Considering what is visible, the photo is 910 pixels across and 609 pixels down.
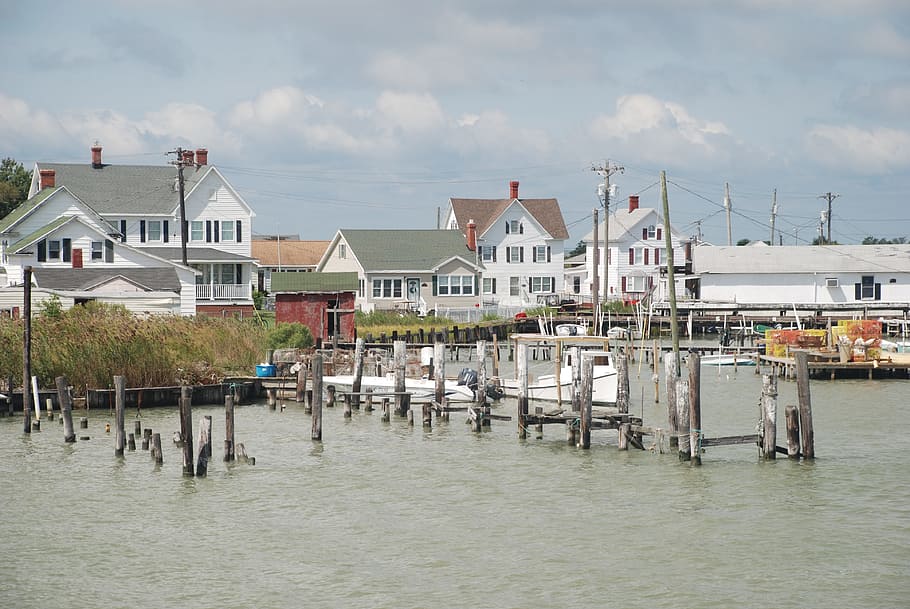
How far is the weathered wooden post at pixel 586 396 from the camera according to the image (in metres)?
27.5

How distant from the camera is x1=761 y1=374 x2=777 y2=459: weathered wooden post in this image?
24.6 m

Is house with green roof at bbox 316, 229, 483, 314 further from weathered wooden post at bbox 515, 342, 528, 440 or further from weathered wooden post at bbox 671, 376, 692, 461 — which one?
weathered wooden post at bbox 671, 376, 692, 461

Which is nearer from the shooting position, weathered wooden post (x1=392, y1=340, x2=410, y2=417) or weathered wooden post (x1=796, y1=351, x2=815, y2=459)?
weathered wooden post (x1=796, y1=351, x2=815, y2=459)

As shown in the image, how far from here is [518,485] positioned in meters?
24.6

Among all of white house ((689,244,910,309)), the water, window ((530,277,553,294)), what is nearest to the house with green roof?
window ((530,277,553,294))

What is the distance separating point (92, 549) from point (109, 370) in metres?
16.2

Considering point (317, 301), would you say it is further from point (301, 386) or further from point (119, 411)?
point (119, 411)

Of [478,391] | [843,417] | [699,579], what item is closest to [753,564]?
[699,579]

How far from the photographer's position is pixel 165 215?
2832 inches

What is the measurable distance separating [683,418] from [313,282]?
32.9 m

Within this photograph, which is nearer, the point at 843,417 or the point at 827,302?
the point at 843,417

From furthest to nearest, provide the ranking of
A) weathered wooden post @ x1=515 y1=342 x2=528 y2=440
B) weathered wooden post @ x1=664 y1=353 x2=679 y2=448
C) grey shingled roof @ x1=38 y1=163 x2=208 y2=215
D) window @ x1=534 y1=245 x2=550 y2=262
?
window @ x1=534 y1=245 x2=550 y2=262 → grey shingled roof @ x1=38 y1=163 x2=208 y2=215 → weathered wooden post @ x1=515 y1=342 x2=528 y2=440 → weathered wooden post @ x1=664 y1=353 x2=679 y2=448

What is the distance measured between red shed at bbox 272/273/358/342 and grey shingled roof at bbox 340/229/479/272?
2336 cm

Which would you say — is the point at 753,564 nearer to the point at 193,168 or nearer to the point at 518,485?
the point at 518,485
